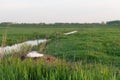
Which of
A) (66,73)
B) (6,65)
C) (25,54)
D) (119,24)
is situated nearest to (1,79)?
(6,65)

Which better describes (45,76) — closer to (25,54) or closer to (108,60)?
(25,54)

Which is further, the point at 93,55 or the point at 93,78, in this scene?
the point at 93,55

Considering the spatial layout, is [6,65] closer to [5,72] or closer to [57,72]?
[5,72]

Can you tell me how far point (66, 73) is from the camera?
6.85 metres

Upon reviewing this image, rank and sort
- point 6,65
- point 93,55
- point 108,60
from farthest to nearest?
point 93,55
point 108,60
point 6,65

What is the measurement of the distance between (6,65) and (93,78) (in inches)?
76.3

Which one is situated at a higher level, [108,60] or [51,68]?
[51,68]

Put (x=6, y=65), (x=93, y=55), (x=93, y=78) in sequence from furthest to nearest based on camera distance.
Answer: (x=93, y=55)
(x=6, y=65)
(x=93, y=78)

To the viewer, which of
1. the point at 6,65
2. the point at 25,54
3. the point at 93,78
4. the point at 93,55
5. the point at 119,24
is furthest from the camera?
the point at 119,24

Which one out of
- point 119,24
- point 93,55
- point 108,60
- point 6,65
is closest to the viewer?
point 6,65

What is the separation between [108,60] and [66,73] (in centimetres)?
796

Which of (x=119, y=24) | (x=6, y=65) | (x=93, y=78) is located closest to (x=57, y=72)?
(x=93, y=78)

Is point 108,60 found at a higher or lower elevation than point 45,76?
lower

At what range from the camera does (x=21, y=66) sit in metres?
7.34
